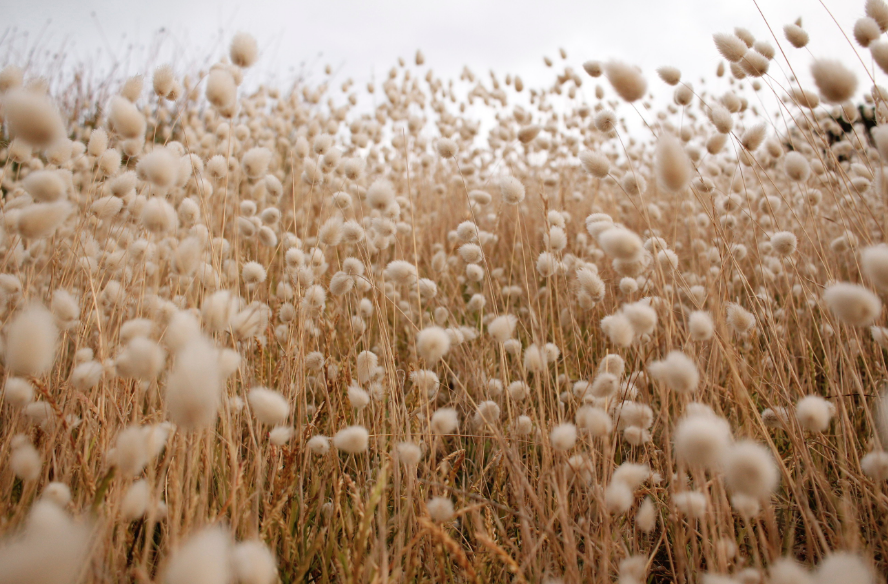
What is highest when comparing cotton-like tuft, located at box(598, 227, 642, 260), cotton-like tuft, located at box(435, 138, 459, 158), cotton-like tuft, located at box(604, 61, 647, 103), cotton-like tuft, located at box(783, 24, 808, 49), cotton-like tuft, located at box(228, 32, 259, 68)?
cotton-like tuft, located at box(783, 24, 808, 49)

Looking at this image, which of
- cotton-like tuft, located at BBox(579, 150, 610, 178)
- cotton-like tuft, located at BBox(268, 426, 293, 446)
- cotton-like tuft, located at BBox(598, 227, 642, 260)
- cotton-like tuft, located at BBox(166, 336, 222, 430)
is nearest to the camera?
cotton-like tuft, located at BBox(166, 336, 222, 430)

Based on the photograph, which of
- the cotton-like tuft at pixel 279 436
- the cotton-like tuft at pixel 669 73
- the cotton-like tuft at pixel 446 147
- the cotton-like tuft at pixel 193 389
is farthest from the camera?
the cotton-like tuft at pixel 446 147

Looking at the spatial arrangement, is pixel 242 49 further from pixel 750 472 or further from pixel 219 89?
pixel 750 472

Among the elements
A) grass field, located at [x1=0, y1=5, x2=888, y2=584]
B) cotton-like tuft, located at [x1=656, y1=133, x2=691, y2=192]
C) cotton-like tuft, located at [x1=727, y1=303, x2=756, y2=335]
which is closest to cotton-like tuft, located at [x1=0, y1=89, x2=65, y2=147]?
grass field, located at [x1=0, y1=5, x2=888, y2=584]

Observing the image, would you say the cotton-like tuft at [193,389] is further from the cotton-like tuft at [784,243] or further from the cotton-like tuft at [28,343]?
the cotton-like tuft at [784,243]

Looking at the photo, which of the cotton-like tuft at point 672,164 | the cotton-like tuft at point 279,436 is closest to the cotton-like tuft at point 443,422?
the cotton-like tuft at point 279,436

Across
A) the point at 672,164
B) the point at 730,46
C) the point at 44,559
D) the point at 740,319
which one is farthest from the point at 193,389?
the point at 730,46

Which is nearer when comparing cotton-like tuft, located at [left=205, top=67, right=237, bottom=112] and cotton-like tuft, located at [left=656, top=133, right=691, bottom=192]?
cotton-like tuft, located at [left=656, top=133, right=691, bottom=192]

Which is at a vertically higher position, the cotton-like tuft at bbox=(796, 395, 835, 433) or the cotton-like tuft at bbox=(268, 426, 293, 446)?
the cotton-like tuft at bbox=(268, 426, 293, 446)

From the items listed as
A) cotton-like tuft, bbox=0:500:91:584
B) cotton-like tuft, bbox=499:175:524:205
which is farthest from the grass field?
cotton-like tuft, bbox=499:175:524:205

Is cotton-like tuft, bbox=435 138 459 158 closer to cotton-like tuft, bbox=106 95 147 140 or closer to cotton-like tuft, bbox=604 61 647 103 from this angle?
cotton-like tuft, bbox=604 61 647 103

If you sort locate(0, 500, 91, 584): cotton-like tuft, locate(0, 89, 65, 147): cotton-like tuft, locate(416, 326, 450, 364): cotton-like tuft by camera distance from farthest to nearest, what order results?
locate(416, 326, 450, 364): cotton-like tuft
locate(0, 89, 65, 147): cotton-like tuft
locate(0, 500, 91, 584): cotton-like tuft

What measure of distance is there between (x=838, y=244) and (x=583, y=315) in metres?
1.07

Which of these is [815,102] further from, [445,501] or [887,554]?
[445,501]
